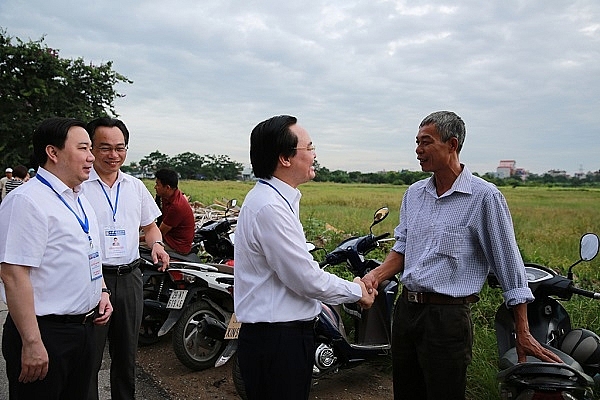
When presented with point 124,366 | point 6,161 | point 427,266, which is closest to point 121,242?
point 124,366

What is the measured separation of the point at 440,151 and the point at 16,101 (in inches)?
618

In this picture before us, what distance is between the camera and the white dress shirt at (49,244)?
1.95 m

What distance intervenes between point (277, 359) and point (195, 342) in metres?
2.33

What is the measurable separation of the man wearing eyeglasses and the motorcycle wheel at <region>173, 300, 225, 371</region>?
88 cm

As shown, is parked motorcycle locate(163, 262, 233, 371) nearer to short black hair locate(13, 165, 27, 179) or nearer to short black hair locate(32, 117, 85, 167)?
short black hair locate(32, 117, 85, 167)

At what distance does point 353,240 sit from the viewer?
150 inches

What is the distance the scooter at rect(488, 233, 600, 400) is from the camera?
6.34 feet

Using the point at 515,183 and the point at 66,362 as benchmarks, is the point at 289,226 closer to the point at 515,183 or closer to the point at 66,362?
the point at 66,362

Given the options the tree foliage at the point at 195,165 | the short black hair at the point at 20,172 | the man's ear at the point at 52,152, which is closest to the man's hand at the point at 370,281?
the man's ear at the point at 52,152

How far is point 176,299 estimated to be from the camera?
4078 mm

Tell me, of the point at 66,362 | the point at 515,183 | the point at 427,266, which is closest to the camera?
the point at 66,362

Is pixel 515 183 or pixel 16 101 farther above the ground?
pixel 16 101

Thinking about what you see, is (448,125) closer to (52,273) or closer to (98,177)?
(52,273)

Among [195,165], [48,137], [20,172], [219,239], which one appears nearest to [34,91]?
[20,172]
